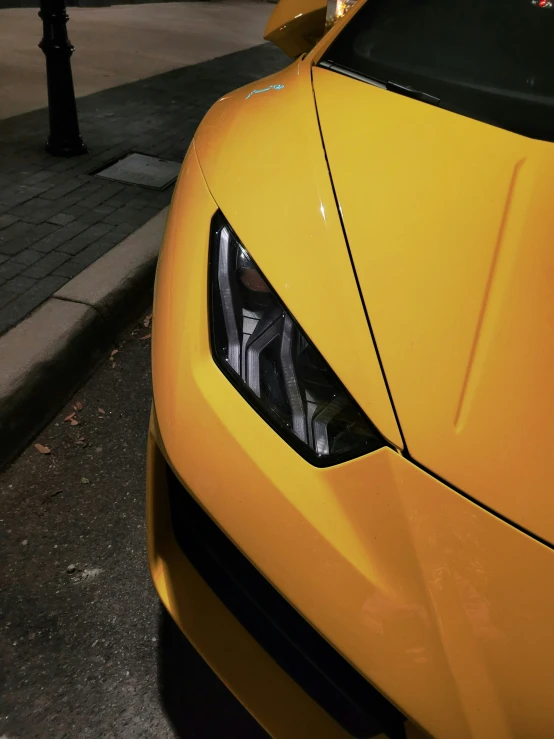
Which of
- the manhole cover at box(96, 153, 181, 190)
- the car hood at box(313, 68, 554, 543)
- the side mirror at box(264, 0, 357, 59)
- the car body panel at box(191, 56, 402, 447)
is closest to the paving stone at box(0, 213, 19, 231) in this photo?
the manhole cover at box(96, 153, 181, 190)

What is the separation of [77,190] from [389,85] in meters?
2.63

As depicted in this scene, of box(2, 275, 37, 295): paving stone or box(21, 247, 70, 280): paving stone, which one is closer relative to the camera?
→ box(2, 275, 37, 295): paving stone

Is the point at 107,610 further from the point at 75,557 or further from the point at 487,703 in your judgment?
the point at 487,703

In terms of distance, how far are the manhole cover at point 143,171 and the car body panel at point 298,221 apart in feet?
8.15

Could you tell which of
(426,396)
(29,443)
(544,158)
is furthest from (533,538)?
(29,443)

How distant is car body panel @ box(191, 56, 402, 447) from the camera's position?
43.4 inches

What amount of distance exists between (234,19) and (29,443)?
13.8m

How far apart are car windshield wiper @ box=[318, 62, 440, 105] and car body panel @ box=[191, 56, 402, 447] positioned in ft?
0.57

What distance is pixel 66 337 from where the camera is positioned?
243 centimetres

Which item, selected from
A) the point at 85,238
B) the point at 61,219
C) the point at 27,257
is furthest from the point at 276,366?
the point at 61,219

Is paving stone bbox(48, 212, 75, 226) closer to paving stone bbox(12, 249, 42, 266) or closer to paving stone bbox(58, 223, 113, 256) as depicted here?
paving stone bbox(58, 223, 113, 256)

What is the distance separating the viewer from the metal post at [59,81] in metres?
3.96

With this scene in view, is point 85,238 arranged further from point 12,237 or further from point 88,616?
point 88,616

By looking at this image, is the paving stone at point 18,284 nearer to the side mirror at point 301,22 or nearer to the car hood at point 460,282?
the side mirror at point 301,22
